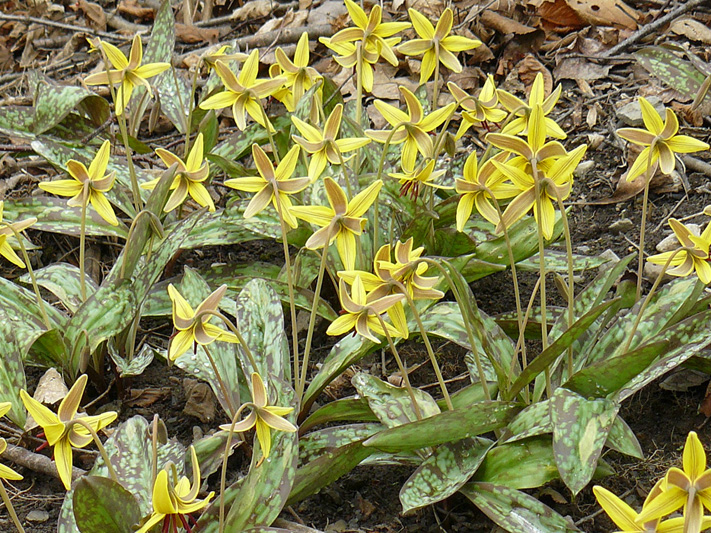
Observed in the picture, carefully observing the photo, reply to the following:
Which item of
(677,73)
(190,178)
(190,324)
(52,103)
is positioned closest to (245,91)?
(190,178)

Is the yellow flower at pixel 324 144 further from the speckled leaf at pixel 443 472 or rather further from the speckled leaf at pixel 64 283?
the speckled leaf at pixel 64 283

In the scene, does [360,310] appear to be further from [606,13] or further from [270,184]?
[606,13]

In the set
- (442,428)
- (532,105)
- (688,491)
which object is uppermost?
(532,105)

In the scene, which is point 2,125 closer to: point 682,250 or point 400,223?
point 400,223

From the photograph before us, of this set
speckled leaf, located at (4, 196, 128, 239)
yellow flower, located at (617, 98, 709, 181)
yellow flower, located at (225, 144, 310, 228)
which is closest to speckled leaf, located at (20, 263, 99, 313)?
speckled leaf, located at (4, 196, 128, 239)

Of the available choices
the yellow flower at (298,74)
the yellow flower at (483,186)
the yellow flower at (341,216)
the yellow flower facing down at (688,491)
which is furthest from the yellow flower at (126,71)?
the yellow flower facing down at (688,491)
